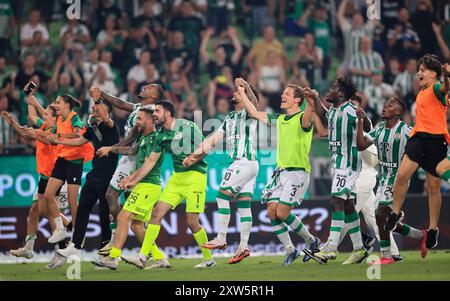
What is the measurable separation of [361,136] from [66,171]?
14.7 feet

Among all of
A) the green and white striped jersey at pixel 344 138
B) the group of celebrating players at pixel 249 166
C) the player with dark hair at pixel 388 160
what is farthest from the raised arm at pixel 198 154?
the player with dark hair at pixel 388 160

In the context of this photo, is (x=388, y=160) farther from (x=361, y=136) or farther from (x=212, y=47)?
(x=212, y=47)

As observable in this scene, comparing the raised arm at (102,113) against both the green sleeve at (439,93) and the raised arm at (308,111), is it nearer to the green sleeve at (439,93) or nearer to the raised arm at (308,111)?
the raised arm at (308,111)

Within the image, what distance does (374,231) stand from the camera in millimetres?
16469

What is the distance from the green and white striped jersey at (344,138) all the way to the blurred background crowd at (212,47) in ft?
22.5

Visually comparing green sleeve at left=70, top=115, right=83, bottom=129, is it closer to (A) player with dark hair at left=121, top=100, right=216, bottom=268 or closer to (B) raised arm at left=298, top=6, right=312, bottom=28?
(A) player with dark hair at left=121, top=100, right=216, bottom=268

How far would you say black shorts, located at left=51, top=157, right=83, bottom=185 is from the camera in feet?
54.6

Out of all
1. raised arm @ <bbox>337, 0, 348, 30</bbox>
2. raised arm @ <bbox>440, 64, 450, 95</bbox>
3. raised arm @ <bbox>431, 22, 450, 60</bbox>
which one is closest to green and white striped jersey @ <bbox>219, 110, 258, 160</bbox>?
raised arm @ <bbox>440, 64, 450, 95</bbox>

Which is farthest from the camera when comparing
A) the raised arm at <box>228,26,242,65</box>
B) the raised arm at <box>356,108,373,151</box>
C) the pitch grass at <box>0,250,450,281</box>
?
the raised arm at <box>228,26,242,65</box>

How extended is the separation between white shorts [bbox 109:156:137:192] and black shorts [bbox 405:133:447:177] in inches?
160

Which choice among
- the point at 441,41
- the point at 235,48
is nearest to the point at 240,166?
the point at 235,48

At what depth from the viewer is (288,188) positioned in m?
15.3

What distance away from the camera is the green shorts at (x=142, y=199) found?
49.5 ft

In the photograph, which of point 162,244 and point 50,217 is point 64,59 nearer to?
point 162,244
